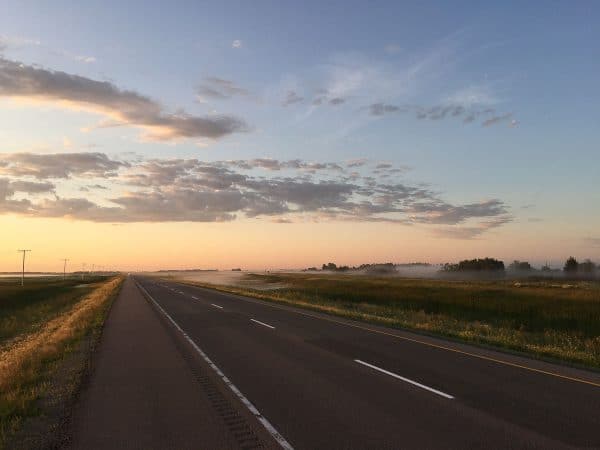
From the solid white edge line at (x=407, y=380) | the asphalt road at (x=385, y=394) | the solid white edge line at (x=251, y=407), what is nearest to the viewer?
the solid white edge line at (x=251, y=407)

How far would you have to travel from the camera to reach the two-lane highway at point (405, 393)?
662 cm

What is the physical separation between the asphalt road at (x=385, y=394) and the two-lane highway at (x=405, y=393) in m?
0.02

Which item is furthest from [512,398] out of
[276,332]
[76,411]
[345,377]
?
[276,332]

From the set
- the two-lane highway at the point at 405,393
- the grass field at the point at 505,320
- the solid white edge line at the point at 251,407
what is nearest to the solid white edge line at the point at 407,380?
the two-lane highway at the point at 405,393

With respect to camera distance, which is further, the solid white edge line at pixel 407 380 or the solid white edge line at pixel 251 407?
the solid white edge line at pixel 407 380

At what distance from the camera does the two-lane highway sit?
6.62 metres

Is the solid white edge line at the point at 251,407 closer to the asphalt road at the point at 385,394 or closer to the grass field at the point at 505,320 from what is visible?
the asphalt road at the point at 385,394

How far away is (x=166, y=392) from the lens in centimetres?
941

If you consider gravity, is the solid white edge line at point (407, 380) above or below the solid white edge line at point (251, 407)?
above

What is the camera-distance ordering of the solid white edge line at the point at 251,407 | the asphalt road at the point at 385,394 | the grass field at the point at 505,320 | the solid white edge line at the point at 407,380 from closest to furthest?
the solid white edge line at the point at 251,407 → the asphalt road at the point at 385,394 → the solid white edge line at the point at 407,380 → the grass field at the point at 505,320

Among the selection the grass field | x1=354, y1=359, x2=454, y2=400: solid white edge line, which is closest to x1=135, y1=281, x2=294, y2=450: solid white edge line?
x1=354, y1=359, x2=454, y2=400: solid white edge line

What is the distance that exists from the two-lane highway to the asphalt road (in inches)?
0.9

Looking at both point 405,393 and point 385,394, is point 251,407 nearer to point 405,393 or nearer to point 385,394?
point 385,394

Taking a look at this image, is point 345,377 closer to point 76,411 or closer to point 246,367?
point 246,367
